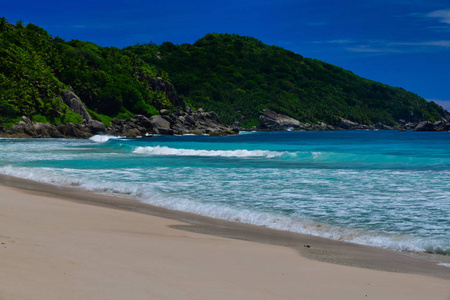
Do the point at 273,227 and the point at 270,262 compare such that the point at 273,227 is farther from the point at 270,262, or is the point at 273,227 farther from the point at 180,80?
the point at 180,80

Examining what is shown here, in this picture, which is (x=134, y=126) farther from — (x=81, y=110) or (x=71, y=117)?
(x=71, y=117)

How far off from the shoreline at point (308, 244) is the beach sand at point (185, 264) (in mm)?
21

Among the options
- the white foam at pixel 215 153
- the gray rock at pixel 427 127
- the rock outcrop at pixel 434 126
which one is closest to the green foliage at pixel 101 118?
the white foam at pixel 215 153

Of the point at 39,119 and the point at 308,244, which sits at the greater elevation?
the point at 39,119

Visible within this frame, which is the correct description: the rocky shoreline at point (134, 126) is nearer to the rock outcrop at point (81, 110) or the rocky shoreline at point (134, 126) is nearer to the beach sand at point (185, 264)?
the rock outcrop at point (81, 110)

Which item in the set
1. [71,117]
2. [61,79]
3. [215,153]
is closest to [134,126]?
[71,117]

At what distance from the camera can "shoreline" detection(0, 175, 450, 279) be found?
6794 millimetres

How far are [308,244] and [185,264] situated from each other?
3.14m

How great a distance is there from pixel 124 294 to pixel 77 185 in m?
13.5

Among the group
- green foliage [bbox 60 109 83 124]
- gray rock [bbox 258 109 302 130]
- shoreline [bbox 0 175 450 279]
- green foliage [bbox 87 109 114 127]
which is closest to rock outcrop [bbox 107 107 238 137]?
green foliage [bbox 87 109 114 127]

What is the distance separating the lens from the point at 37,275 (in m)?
4.96

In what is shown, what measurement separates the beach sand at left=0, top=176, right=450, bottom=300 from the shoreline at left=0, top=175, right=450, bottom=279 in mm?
21

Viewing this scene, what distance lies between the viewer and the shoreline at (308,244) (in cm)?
679

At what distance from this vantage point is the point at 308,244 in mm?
8219
